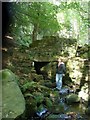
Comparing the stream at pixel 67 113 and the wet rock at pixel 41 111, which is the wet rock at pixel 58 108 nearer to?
the stream at pixel 67 113

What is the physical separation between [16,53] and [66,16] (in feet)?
12.7

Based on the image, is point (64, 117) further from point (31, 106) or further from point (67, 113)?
point (31, 106)

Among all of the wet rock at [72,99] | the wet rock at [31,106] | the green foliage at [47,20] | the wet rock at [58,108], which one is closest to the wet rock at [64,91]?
the wet rock at [72,99]

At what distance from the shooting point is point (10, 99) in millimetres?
3936

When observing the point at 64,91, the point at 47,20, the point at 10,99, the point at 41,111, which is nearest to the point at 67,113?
the point at 41,111

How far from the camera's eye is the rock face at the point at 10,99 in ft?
12.0

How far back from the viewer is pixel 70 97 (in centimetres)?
729

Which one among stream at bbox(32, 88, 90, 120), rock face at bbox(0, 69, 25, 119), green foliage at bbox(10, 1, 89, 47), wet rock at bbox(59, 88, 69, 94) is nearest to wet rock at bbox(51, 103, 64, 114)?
stream at bbox(32, 88, 90, 120)

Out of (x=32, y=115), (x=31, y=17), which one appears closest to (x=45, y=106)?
(x=32, y=115)

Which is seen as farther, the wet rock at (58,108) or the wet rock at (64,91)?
the wet rock at (64,91)

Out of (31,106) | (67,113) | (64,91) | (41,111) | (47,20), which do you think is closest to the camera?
(31,106)

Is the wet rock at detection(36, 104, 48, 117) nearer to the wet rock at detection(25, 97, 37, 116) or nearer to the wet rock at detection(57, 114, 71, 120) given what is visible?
the wet rock at detection(25, 97, 37, 116)

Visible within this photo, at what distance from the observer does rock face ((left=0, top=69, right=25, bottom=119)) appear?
12.0ft

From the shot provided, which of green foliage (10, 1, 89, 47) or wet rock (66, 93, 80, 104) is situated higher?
green foliage (10, 1, 89, 47)
